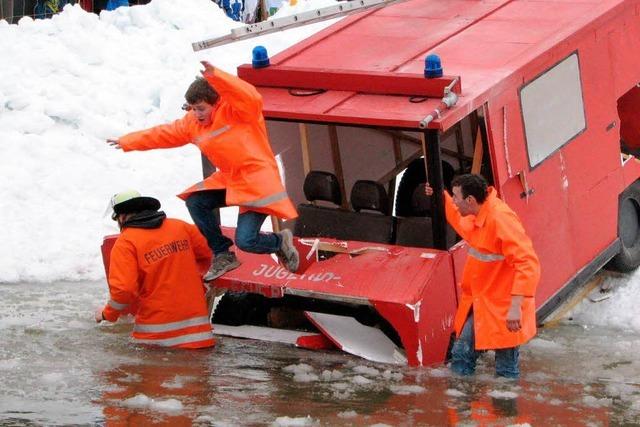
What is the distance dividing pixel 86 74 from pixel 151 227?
20.5 ft

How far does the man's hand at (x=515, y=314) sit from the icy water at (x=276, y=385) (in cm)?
49

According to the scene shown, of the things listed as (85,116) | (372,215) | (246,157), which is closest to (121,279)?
(246,157)

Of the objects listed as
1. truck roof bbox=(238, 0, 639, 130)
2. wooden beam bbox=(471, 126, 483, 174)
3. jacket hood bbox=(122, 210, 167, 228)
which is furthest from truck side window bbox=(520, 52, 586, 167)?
jacket hood bbox=(122, 210, 167, 228)

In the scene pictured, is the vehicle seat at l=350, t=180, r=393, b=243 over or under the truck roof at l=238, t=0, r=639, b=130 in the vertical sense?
Answer: under

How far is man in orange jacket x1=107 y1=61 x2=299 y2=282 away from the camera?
9.60m

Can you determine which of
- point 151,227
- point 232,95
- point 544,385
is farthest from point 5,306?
point 544,385

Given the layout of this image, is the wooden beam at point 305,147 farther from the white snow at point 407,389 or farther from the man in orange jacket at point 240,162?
the white snow at point 407,389

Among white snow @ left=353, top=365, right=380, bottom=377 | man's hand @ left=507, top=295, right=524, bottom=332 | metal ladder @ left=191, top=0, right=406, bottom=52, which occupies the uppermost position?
metal ladder @ left=191, top=0, right=406, bottom=52

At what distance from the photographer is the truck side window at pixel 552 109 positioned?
33.8 feet

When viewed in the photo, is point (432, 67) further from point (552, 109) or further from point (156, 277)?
point (156, 277)

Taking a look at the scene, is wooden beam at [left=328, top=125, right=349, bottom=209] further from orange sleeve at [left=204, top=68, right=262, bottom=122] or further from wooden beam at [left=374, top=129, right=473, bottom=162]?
orange sleeve at [left=204, top=68, right=262, bottom=122]

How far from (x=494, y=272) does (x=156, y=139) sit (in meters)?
2.45

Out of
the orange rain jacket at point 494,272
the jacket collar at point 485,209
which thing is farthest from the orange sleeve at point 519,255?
the jacket collar at point 485,209

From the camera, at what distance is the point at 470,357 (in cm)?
946
